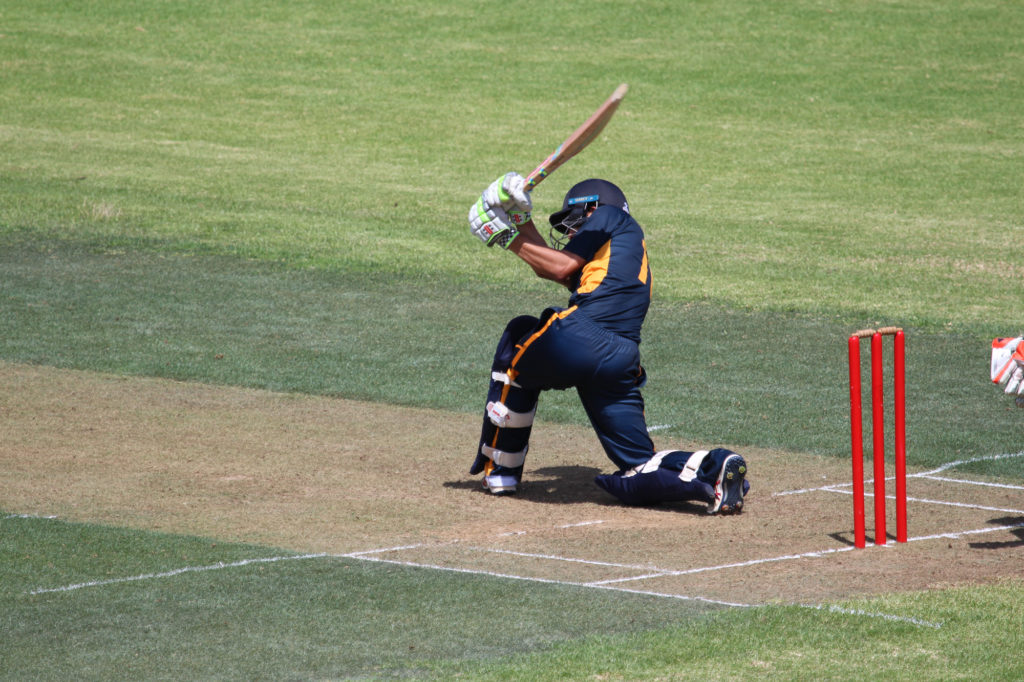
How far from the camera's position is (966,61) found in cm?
3262

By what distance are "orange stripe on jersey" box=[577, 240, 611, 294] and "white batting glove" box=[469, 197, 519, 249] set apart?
51 centimetres

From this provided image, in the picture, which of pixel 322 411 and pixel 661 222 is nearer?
pixel 322 411

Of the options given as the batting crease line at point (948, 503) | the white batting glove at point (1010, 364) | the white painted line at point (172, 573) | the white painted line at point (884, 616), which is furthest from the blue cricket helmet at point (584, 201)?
the white painted line at point (884, 616)

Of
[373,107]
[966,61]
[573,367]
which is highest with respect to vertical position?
[966,61]

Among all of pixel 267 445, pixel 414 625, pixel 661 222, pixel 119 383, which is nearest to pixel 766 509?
pixel 414 625

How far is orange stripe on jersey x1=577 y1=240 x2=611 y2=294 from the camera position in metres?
8.62

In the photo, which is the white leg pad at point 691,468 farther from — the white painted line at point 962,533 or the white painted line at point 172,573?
the white painted line at point 172,573

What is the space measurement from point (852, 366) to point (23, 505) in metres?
4.92

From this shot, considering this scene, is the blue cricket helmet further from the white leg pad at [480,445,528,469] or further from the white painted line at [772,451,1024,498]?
the white painted line at [772,451,1024,498]

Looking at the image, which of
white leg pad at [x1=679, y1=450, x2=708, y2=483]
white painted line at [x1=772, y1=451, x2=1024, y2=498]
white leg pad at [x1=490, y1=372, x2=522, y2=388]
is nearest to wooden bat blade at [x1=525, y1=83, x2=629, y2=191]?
white leg pad at [x1=490, y1=372, x2=522, y2=388]

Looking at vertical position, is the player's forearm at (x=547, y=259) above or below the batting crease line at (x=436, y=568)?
above

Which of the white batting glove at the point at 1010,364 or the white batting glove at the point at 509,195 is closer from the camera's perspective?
the white batting glove at the point at 1010,364

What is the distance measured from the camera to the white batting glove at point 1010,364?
7.45 m

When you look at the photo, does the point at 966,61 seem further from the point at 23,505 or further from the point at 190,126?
the point at 23,505
